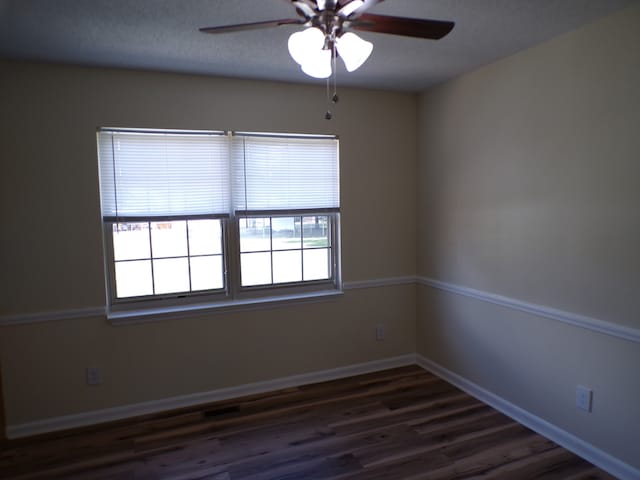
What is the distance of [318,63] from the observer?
163 centimetres

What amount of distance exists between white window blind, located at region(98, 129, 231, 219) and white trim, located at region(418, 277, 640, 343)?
197 centimetres

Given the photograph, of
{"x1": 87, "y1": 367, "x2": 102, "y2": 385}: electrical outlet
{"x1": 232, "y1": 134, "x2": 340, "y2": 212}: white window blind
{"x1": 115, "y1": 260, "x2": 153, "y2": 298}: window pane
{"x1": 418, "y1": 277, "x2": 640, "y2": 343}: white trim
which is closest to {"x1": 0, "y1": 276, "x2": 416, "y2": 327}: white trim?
{"x1": 115, "y1": 260, "x2": 153, "y2": 298}: window pane

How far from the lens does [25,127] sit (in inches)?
105

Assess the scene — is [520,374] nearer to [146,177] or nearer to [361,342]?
[361,342]

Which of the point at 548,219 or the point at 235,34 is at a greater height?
the point at 235,34

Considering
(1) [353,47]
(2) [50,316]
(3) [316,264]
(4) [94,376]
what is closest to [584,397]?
(3) [316,264]

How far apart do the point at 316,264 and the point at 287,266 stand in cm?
26

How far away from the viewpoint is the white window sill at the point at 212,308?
9.72 feet

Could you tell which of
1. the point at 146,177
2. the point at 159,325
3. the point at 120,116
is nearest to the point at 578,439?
the point at 159,325

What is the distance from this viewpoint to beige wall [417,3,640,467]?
2193mm

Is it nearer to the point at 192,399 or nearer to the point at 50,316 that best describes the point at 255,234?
the point at 192,399

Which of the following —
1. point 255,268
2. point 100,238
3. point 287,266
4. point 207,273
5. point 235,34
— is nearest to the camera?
point 235,34

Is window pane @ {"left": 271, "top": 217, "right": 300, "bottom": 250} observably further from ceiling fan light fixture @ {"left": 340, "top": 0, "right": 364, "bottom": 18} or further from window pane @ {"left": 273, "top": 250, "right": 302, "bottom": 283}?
ceiling fan light fixture @ {"left": 340, "top": 0, "right": 364, "bottom": 18}

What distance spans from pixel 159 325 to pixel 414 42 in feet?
8.42
